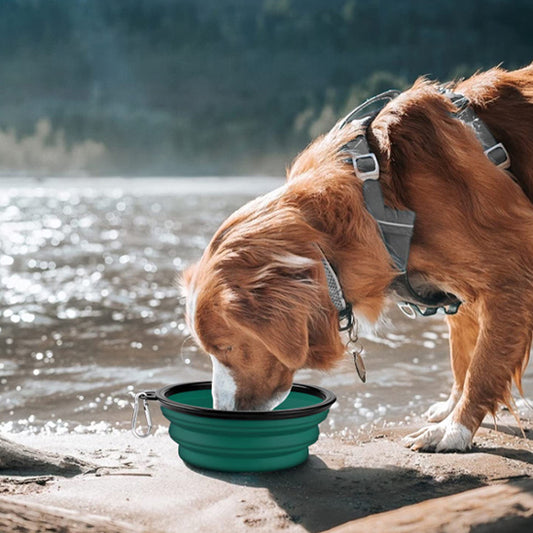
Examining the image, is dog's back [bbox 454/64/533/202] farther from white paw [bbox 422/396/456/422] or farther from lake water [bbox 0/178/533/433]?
white paw [bbox 422/396/456/422]

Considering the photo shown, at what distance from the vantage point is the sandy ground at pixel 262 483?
2381 mm

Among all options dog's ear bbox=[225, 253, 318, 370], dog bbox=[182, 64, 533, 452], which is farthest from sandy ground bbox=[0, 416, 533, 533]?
dog's ear bbox=[225, 253, 318, 370]

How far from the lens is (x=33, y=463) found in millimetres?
2803

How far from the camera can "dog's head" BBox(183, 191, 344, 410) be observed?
8.90ft

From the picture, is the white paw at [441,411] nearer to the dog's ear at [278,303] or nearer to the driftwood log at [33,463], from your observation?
the dog's ear at [278,303]

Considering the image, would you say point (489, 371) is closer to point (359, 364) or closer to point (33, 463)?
point (359, 364)

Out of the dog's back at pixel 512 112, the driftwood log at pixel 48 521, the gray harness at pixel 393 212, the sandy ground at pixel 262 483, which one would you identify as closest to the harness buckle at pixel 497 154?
the gray harness at pixel 393 212

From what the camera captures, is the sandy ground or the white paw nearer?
the sandy ground

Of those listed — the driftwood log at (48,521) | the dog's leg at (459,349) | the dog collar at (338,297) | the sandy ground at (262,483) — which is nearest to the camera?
the driftwood log at (48,521)

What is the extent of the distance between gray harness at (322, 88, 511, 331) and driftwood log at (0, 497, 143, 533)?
1313 mm

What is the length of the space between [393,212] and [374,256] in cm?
20

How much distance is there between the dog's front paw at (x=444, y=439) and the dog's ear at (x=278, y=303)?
2.70 ft

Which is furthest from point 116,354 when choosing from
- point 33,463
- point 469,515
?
point 469,515

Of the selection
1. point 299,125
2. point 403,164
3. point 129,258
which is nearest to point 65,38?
point 299,125
